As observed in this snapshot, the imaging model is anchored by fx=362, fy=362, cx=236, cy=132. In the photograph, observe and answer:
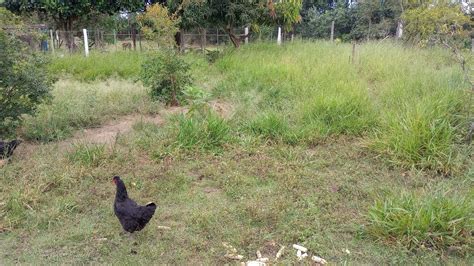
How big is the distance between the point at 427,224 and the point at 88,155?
2903mm

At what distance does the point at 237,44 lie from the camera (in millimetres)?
10312

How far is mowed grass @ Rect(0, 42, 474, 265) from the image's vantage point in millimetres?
2354

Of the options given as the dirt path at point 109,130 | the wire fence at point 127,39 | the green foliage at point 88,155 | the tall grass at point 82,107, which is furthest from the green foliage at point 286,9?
the green foliage at point 88,155

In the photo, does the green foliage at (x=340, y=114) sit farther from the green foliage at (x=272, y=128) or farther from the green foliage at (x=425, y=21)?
the green foliage at (x=425, y=21)

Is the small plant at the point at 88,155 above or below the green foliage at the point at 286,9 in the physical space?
below

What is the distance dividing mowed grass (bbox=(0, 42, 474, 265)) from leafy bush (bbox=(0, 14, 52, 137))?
39 centimetres

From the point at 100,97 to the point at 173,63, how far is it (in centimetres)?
130

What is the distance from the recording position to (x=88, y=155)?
3.46 m

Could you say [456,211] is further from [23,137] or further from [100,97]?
[100,97]

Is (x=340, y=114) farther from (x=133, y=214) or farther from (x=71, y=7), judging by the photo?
(x=71, y=7)

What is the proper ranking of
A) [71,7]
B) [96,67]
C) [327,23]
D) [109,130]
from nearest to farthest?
1. [109,130]
2. [96,67]
3. [71,7]
4. [327,23]

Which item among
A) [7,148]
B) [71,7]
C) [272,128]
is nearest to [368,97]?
[272,128]

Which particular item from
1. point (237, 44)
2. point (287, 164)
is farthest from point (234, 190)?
point (237, 44)

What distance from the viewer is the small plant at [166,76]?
209 inches
